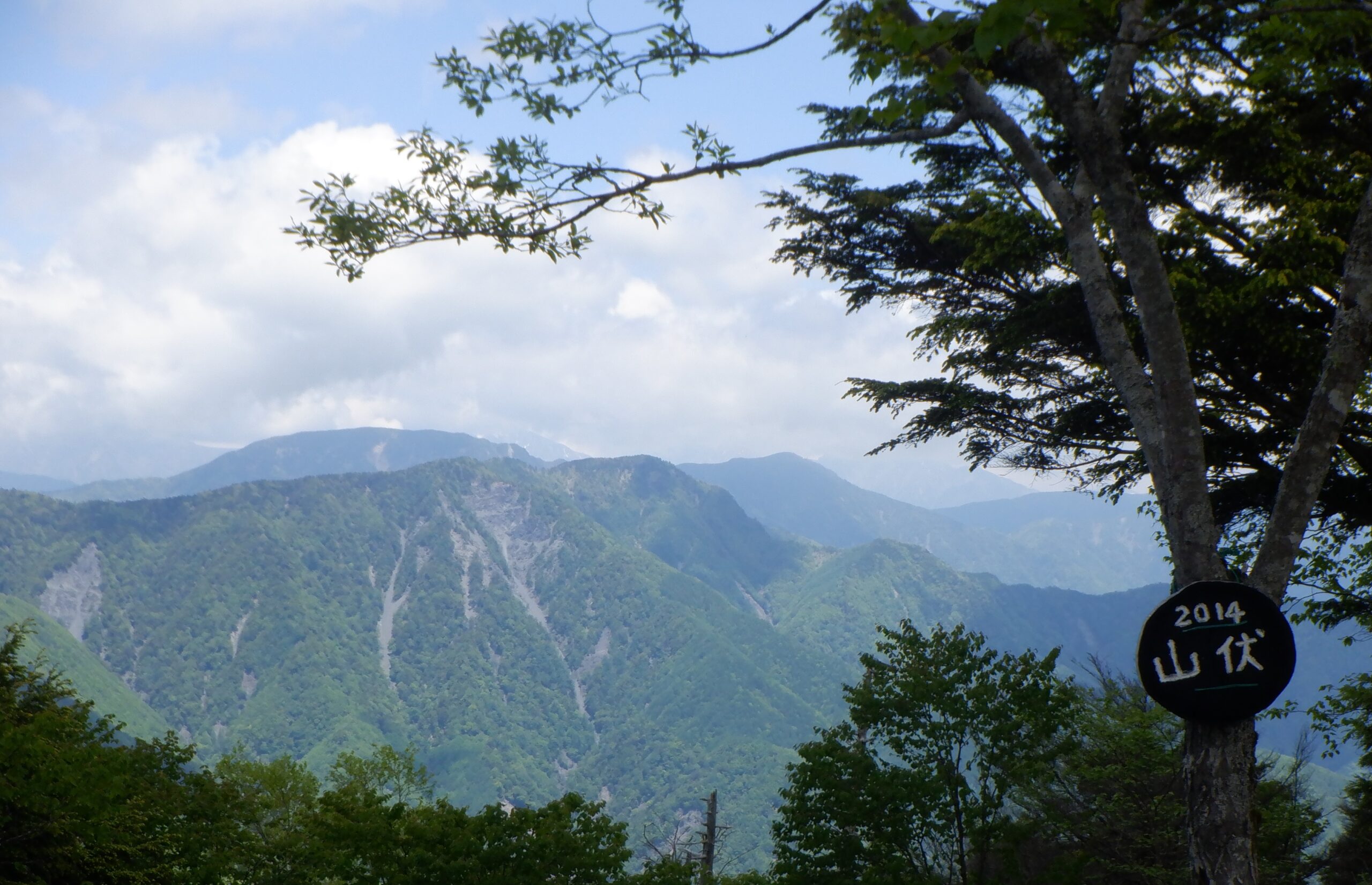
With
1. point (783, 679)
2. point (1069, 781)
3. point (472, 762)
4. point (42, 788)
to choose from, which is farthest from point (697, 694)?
point (42, 788)

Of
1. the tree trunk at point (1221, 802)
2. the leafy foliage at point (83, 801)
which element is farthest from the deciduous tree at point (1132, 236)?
the leafy foliage at point (83, 801)

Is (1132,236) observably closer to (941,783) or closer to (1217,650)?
(1217,650)

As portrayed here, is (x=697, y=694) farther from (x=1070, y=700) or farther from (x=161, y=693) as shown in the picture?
(x=1070, y=700)

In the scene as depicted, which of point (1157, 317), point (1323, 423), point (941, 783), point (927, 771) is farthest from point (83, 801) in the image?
point (1323, 423)

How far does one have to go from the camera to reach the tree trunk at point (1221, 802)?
3.44m

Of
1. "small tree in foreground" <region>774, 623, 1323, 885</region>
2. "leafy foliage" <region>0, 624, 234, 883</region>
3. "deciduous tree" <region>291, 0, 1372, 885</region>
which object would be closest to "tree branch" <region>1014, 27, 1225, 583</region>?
"deciduous tree" <region>291, 0, 1372, 885</region>

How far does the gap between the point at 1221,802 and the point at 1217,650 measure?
0.55 m

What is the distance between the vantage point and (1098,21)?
540cm

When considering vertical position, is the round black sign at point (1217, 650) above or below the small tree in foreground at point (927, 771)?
above

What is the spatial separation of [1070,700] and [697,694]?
182720 millimetres

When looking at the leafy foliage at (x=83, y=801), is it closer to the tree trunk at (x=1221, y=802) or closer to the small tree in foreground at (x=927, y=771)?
the small tree in foreground at (x=927, y=771)

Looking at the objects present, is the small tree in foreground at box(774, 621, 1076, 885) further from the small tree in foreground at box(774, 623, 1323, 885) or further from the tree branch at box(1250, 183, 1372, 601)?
the tree branch at box(1250, 183, 1372, 601)

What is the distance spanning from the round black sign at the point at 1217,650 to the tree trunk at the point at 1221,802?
0.09 meters

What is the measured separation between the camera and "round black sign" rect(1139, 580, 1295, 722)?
11.7 feet
